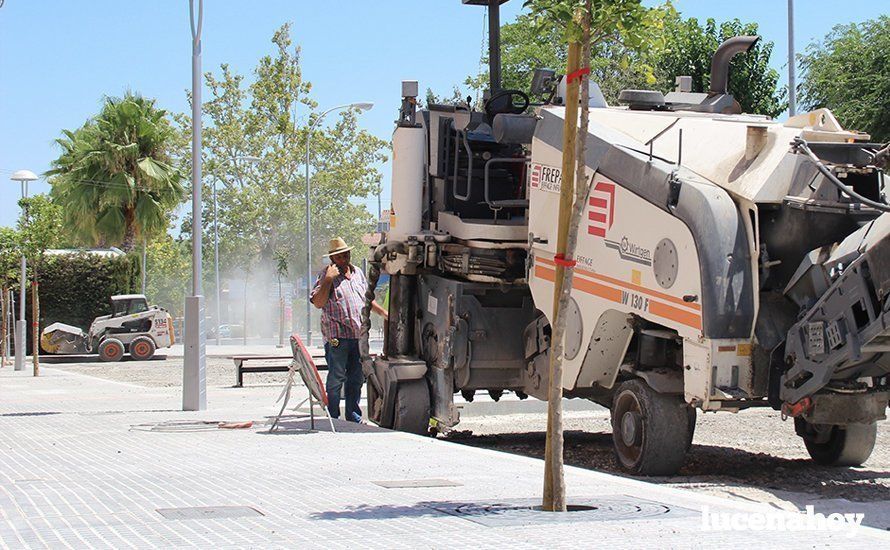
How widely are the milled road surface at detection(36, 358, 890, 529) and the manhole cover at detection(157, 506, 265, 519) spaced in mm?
3356

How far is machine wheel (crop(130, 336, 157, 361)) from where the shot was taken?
3578cm

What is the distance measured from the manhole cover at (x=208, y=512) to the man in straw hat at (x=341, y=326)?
6.03 metres

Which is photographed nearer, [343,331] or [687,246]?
[687,246]

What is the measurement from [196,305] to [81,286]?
97.1 feet

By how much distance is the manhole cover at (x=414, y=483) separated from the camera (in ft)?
25.5

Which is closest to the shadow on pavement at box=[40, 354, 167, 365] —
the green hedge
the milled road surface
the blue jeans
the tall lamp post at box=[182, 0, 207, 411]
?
the green hedge

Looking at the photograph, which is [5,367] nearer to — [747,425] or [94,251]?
[94,251]

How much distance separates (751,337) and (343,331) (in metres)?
5.30

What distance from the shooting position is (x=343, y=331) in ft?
42.8

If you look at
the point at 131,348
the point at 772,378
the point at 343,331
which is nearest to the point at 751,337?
the point at 772,378

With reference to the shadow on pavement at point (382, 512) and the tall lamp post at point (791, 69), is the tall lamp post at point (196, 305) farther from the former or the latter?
the tall lamp post at point (791, 69)

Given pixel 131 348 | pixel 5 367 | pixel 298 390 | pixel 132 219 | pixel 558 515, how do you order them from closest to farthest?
pixel 558 515
pixel 298 390
pixel 5 367
pixel 131 348
pixel 132 219

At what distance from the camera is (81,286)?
140ft

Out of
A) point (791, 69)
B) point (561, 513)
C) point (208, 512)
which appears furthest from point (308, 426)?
point (791, 69)
